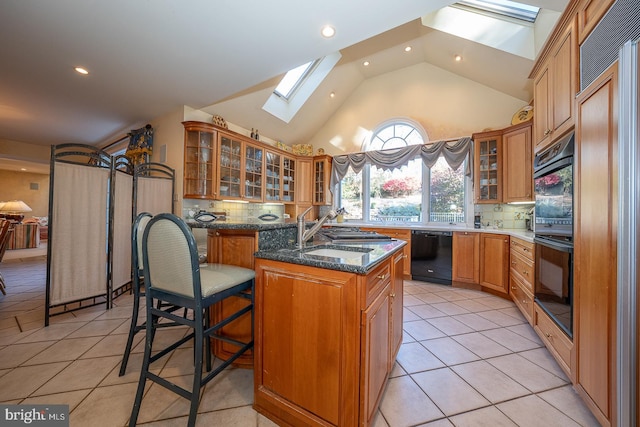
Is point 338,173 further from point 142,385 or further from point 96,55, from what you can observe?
point 142,385

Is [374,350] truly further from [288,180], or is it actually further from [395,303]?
[288,180]

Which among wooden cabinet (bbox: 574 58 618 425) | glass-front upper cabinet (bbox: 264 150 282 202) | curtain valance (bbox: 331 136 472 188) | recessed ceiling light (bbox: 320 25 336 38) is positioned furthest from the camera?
glass-front upper cabinet (bbox: 264 150 282 202)

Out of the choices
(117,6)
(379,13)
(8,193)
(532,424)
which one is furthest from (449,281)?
(8,193)

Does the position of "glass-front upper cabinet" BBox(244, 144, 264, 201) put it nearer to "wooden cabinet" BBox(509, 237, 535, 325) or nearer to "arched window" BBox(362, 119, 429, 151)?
"arched window" BBox(362, 119, 429, 151)

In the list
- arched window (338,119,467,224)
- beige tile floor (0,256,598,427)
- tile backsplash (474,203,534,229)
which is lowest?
beige tile floor (0,256,598,427)

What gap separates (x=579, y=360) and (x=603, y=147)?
1237 mm

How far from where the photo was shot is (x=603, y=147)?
3.93 ft

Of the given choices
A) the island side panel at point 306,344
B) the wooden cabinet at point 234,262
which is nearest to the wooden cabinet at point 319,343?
the island side panel at point 306,344

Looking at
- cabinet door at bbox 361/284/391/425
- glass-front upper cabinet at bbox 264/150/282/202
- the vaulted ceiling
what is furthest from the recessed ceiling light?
glass-front upper cabinet at bbox 264/150/282/202

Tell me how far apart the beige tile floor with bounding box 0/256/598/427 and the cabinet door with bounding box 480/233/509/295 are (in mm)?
662

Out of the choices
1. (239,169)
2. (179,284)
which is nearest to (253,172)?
(239,169)

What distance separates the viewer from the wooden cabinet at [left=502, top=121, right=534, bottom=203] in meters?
3.15

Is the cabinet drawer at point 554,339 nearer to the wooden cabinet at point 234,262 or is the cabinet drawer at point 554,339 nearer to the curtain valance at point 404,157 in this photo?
the wooden cabinet at point 234,262

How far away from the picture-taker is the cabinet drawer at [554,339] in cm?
154
